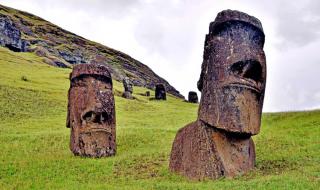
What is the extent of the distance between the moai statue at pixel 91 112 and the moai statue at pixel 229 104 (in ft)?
21.8

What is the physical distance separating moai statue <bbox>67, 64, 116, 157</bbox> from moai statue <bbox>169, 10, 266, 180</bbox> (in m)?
6.66

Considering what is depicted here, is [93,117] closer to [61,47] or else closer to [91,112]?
[91,112]

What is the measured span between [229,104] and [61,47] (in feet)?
436

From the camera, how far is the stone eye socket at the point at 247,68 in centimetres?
1628

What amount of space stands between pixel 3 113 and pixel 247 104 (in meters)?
29.6

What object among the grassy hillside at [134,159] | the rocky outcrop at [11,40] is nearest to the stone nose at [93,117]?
the grassy hillside at [134,159]

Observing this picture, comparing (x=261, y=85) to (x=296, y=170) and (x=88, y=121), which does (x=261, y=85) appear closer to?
(x=296, y=170)

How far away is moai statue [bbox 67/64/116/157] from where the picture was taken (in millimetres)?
22641

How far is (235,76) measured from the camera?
16250 millimetres

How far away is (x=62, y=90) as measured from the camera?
208 feet

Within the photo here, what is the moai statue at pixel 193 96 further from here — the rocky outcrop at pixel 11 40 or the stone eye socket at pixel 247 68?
the stone eye socket at pixel 247 68

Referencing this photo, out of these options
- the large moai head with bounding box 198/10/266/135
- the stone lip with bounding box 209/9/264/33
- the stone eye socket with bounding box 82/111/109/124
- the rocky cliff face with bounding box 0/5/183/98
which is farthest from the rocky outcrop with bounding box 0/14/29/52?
the large moai head with bounding box 198/10/266/135

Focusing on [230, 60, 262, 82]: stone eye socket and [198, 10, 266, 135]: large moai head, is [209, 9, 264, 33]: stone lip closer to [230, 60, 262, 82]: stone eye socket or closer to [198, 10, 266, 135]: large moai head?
[198, 10, 266, 135]: large moai head

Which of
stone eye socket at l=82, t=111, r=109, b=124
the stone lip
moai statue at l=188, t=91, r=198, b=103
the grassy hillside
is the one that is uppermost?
Result: moai statue at l=188, t=91, r=198, b=103
